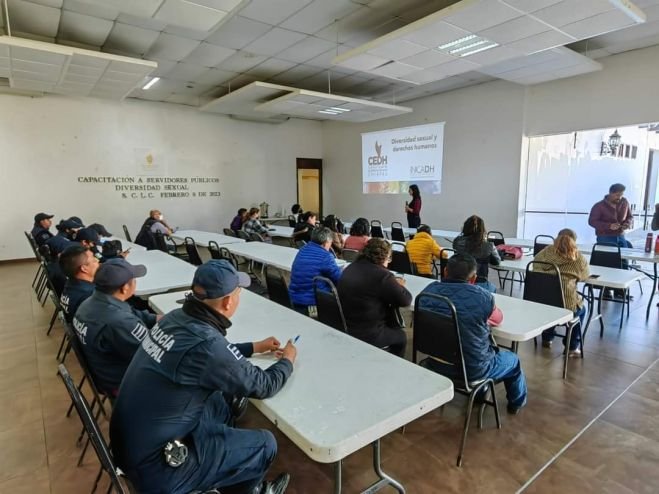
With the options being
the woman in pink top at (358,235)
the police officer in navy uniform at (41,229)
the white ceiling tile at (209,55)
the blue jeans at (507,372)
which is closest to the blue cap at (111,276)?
the blue jeans at (507,372)

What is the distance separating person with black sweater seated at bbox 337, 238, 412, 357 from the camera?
7.61 feet

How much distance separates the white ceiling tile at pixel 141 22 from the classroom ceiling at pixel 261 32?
12 mm

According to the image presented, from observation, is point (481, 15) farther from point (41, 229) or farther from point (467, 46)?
point (41, 229)

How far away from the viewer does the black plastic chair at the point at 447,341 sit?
196cm

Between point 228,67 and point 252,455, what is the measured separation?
21.8 ft

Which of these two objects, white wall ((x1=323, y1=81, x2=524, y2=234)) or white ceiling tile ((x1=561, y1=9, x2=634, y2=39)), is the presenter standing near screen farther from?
white ceiling tile ((x1=561, y1=9, x2=634, y2=39))

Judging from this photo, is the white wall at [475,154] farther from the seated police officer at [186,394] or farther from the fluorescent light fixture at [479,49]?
the seated police officer at [186,394]

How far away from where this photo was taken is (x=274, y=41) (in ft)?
18.0

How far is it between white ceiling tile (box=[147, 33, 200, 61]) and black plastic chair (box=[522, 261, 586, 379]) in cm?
520

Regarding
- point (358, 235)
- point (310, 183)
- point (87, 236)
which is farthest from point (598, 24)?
point (310, 183)

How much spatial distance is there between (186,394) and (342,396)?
1.66ft

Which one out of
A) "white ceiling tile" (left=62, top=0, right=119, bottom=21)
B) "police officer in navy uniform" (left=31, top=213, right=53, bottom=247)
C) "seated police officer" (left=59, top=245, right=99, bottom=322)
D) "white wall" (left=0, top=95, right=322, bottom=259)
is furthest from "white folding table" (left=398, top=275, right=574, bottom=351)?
"white wall" (left=0, top=95, right=322, bottom=259)

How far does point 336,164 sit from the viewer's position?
11312mm

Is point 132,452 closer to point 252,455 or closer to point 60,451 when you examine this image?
point 252,455
